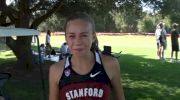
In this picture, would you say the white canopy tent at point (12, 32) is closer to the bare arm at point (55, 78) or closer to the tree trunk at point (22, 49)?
the bare arm at point (55, 78)

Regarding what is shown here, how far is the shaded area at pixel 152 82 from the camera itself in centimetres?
1094

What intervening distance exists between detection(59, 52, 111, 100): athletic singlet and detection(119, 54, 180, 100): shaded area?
303 inches

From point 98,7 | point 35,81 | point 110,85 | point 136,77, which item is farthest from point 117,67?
point 98,7

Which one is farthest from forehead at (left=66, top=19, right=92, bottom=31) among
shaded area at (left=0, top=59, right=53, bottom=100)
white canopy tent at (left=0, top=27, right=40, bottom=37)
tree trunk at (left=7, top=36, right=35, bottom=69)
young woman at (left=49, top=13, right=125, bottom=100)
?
tree trunk at (left=7, top=36, right=35, bottom=69)

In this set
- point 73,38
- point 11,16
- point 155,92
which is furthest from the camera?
point 11,16

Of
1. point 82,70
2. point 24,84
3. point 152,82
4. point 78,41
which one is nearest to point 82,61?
point 82,70

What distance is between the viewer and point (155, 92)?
11477 millimetres

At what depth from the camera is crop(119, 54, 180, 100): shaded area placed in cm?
1094

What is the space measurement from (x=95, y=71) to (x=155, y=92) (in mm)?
8928

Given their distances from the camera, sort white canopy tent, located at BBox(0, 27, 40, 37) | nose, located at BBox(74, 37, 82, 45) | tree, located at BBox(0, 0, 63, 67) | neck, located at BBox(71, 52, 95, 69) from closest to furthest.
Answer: nose, located at BBox(74, 37, 82, 45) → neck, located at BBox(71, 52, 95, 69) → white canopy tent, located at BBox(0, 27, 40, 37) → tree, located at BBox(0, 0, 63, 67)

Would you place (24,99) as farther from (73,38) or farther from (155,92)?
(73,38)

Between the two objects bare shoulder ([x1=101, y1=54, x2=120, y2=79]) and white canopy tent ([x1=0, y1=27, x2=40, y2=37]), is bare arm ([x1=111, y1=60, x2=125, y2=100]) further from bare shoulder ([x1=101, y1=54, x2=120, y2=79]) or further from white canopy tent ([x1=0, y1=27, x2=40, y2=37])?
white canopy tent ([x1=0, y1=27, x2=40, y2=37])

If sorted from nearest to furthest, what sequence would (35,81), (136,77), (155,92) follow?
(155,92)
(35,81)
(136,77)

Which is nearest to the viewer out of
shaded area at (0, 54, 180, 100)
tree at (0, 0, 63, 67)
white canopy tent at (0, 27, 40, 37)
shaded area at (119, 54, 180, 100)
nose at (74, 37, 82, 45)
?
nose at (74, 37, 82, 45)
